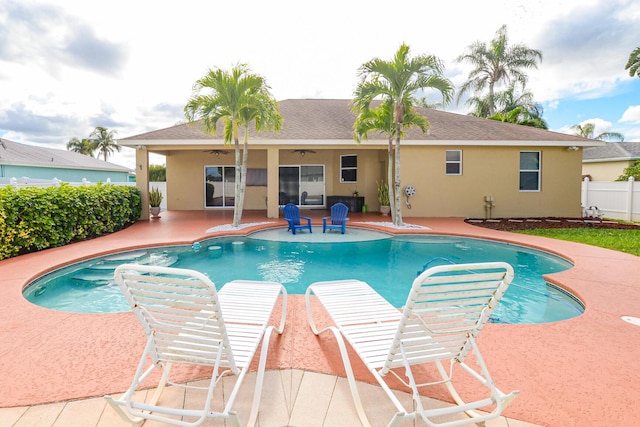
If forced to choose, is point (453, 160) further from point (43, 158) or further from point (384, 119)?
point (43, 158)

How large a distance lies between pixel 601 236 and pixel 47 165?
33.2 m

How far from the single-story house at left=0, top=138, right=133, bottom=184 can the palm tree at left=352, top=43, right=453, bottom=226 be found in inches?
723

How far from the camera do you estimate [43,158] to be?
27875 millimetres

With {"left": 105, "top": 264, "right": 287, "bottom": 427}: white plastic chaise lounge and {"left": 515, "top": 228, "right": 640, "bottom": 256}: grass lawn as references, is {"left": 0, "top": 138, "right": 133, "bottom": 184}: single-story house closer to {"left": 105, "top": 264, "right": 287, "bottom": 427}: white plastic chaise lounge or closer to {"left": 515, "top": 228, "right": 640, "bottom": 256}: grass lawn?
{"left": 105, "top": 264, "right": 287, "bottom": 427}: white plastic chaise lounge

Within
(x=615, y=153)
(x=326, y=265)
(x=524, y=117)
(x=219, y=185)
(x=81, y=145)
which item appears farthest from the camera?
(x=81, y=145)

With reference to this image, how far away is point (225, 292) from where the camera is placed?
13.2 ft

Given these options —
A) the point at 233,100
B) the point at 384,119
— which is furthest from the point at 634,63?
the point at 233,100

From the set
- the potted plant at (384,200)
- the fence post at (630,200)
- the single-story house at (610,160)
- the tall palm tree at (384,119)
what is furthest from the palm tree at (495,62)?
the tall palm tree at (384,119)

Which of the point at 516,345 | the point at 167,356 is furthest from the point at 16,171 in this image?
the point at 516,345

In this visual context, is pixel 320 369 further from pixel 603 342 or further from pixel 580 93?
pixel 580 93

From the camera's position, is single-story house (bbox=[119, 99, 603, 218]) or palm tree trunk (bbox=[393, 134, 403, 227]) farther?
single-story house (bbox=[119, 99, 603, 218])

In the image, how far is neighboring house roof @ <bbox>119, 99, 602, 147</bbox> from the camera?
48.8 ft

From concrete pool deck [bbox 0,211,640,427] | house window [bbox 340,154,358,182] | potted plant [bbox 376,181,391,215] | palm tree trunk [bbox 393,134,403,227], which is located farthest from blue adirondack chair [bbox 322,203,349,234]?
concrete pool deck [bbox 0,211,640,427]

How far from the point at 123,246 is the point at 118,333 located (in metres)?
6.01
